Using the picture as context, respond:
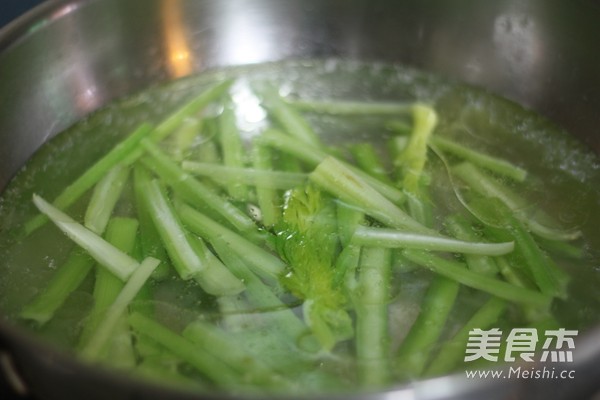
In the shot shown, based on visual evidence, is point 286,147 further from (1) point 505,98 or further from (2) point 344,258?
(1) point 505,98

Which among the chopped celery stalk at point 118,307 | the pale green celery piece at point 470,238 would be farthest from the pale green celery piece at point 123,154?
the pale green celery piece at point 470,238

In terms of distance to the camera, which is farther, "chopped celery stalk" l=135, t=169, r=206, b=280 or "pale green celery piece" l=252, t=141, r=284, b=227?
"pale green celery piece" l=252, t=141, r=284, b=227

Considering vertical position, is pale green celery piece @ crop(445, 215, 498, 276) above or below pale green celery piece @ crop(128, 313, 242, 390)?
above

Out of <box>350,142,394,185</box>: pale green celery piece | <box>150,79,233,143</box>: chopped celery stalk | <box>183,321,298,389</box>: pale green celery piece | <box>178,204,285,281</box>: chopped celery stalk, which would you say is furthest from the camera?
<box>150,79,233,143</box>: chopped celery stalk

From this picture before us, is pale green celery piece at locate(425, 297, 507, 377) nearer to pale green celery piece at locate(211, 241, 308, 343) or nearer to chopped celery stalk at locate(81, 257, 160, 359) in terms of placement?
pale green celery piece at locate(211, 241, 308, 343)

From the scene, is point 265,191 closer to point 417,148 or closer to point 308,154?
point 308,154

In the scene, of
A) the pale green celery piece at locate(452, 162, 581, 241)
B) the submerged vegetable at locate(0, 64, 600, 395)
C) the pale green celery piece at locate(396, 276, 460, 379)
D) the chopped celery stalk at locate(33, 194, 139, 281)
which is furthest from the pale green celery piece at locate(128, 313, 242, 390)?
the pale green celery piece at locate(452, 162, 581, 241)

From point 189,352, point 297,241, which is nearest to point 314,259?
point 297,241

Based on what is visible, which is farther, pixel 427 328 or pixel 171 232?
pixel 171 232
